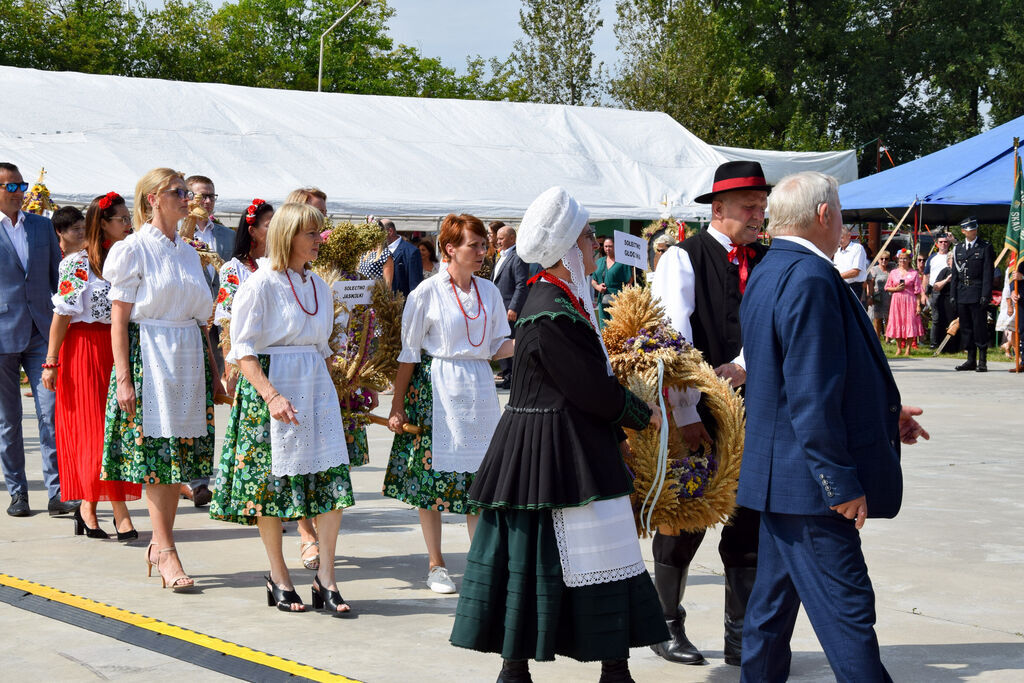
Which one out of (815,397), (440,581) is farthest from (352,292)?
(815,397)

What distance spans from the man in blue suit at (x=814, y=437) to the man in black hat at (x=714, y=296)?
0.91 m

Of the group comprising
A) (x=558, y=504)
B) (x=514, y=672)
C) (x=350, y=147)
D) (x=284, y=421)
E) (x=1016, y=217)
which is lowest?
(x=514, y=672)

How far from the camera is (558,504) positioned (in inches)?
158

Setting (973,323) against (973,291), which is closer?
(973,323)

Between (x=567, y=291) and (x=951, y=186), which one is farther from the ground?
(x=951, y=186)

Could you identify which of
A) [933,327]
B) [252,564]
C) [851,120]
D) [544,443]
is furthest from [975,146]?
[851,120]

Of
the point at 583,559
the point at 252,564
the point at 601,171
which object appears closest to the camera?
the point at 583,559

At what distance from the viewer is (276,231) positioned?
5.55 meters

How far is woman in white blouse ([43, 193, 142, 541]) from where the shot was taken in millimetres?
7094

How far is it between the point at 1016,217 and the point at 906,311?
4353 millimetres

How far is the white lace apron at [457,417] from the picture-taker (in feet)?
20.2

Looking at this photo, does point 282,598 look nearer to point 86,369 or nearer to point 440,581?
point 440,581

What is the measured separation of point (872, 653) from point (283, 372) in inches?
113

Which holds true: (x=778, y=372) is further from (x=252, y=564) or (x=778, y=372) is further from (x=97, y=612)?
(x=252, y=564)
